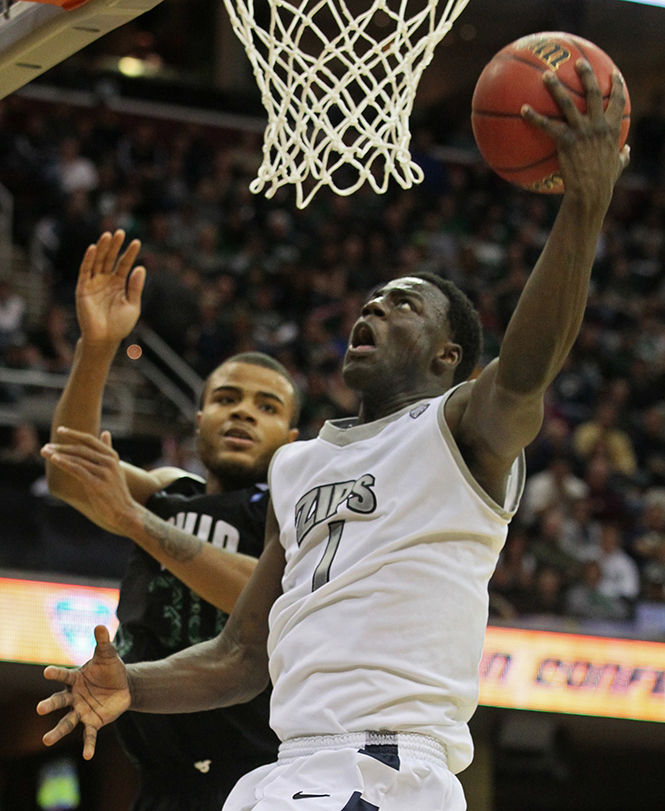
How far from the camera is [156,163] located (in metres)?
15.1

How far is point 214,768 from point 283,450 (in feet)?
4.14

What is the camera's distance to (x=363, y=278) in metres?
14.1

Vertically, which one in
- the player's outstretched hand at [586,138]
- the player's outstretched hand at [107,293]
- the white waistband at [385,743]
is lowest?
the white waistband at [385,743]

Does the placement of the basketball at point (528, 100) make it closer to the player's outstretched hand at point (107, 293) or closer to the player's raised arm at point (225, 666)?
the player's raised arm at point (225, 666)

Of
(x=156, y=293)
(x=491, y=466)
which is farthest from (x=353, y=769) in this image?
(x=156, y=293)

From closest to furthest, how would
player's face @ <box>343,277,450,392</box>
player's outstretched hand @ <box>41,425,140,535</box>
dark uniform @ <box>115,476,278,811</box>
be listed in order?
player's face @ <box>343,277,450,392</box>, player's outstretched hand @ <box>41,425,140,535</box>, dark uniform @ <box>115,476,278,811</box>

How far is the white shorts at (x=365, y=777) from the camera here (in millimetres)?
2711

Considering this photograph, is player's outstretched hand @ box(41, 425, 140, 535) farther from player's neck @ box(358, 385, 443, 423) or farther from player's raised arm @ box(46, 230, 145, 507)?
player's neck @ box(358, 385, 443, 423)

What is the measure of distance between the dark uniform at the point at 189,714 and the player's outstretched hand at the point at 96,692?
0.99 m

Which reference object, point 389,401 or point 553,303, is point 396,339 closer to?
point 389,401

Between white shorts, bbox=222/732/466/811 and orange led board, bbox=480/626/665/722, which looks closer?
white shorts, bbox=222/732/466/811

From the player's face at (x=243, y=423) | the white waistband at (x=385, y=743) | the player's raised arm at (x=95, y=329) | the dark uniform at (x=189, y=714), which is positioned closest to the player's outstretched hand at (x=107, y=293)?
the player's raised arm at (x=95, y=329)

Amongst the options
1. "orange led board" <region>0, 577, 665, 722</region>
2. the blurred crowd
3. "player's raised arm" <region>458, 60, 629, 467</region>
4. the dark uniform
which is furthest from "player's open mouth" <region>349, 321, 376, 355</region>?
the blurred crowd

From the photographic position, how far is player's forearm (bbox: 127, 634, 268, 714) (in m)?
3.33
